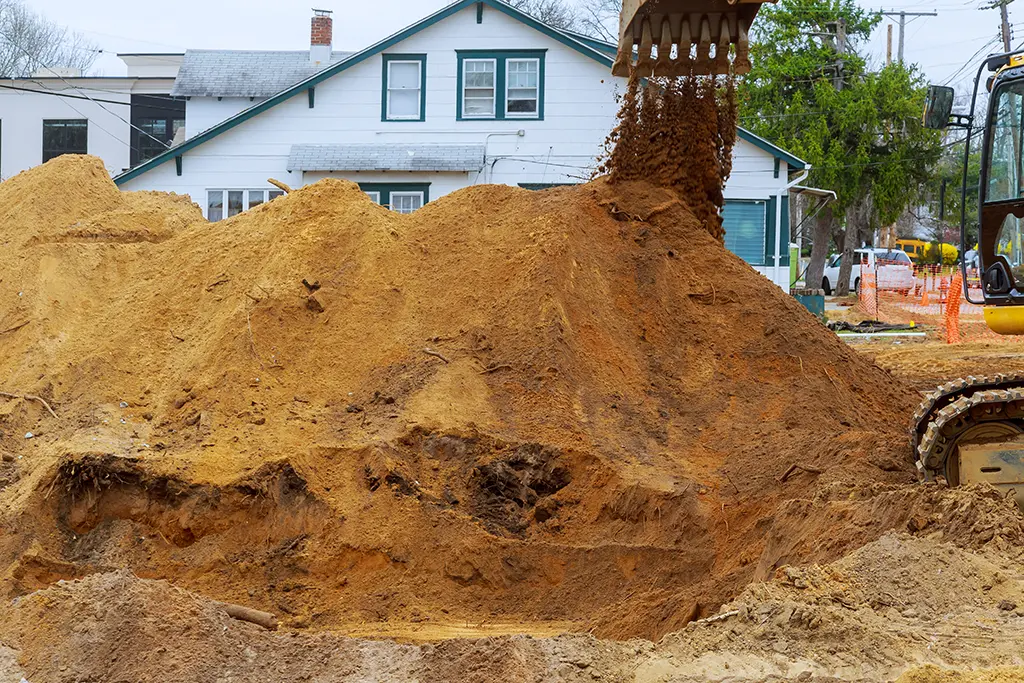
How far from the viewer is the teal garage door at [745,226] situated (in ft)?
68.6

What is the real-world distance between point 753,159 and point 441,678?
663 inches

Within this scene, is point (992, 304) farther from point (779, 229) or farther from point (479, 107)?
point (479, 107)

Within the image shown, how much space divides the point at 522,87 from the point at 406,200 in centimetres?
297

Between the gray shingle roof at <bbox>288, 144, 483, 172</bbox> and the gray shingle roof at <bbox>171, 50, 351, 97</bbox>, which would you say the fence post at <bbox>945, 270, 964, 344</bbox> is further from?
the gray shingle roof at <bbox>171, 50, 351, 97</bbox>

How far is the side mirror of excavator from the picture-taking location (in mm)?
7324

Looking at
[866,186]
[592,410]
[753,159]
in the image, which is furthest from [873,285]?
[592,410]

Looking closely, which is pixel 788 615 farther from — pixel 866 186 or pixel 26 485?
pixel 866 186

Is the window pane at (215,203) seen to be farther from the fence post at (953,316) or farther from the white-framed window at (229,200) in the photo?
the fence post at (953,316)

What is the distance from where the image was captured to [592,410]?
30.8ft

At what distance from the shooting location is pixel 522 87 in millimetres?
20734

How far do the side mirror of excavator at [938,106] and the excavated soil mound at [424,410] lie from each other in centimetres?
243

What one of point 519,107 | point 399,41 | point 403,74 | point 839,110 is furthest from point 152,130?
point 839,110

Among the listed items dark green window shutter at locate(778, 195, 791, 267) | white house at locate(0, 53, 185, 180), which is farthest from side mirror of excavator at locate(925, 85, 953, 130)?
white house at locate(0, 53, 185, 180)

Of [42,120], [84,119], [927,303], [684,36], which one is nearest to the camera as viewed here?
[684,36]
